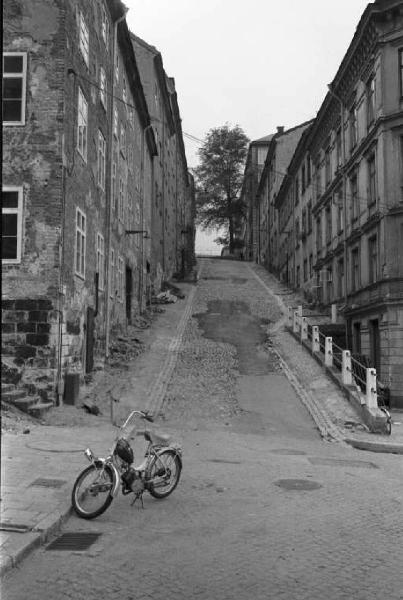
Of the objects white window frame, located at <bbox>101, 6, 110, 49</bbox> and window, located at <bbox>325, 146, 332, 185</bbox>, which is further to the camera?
window, located at <bbox>325, 146, 332, 185</bbox>

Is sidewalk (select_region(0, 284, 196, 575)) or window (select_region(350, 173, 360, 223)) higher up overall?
window (select_region(350, 173, 360, 223))

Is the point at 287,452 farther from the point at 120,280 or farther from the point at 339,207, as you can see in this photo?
the point at 339,207

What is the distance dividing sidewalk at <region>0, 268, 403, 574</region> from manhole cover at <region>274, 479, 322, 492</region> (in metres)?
2.91

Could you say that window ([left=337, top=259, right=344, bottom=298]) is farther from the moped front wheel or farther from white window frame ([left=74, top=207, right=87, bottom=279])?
the moped front wheel

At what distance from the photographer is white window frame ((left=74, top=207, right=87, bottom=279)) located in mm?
16453

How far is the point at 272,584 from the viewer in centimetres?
479

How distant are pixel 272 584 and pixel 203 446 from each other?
7700 mm

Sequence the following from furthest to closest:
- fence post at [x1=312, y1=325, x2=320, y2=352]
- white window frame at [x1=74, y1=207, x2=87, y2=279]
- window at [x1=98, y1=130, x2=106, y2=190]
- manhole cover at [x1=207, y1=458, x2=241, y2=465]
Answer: fence post at [x1=312, y1=325, x2=320, y2=352]
window at [x1=98, y1=130, x2=106, y2=190]
white window frame at [x1=74, y1=207, x2=87, y2=279]
manhole cover at [x1=207, y1=458, x2=241, y2=465]

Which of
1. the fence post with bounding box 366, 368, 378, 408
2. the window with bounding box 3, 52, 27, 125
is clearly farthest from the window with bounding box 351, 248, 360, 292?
the window with bounding box 3, 52, 27, 125

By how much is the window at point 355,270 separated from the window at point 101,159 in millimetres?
12818

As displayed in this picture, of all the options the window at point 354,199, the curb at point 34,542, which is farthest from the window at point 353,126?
the curb at point 34,542

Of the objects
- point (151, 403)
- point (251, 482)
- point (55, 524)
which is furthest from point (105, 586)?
point (151, 403)

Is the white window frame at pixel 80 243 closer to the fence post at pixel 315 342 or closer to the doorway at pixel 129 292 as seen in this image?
the fence post at pixel 315 342

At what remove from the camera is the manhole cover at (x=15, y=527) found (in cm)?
591
